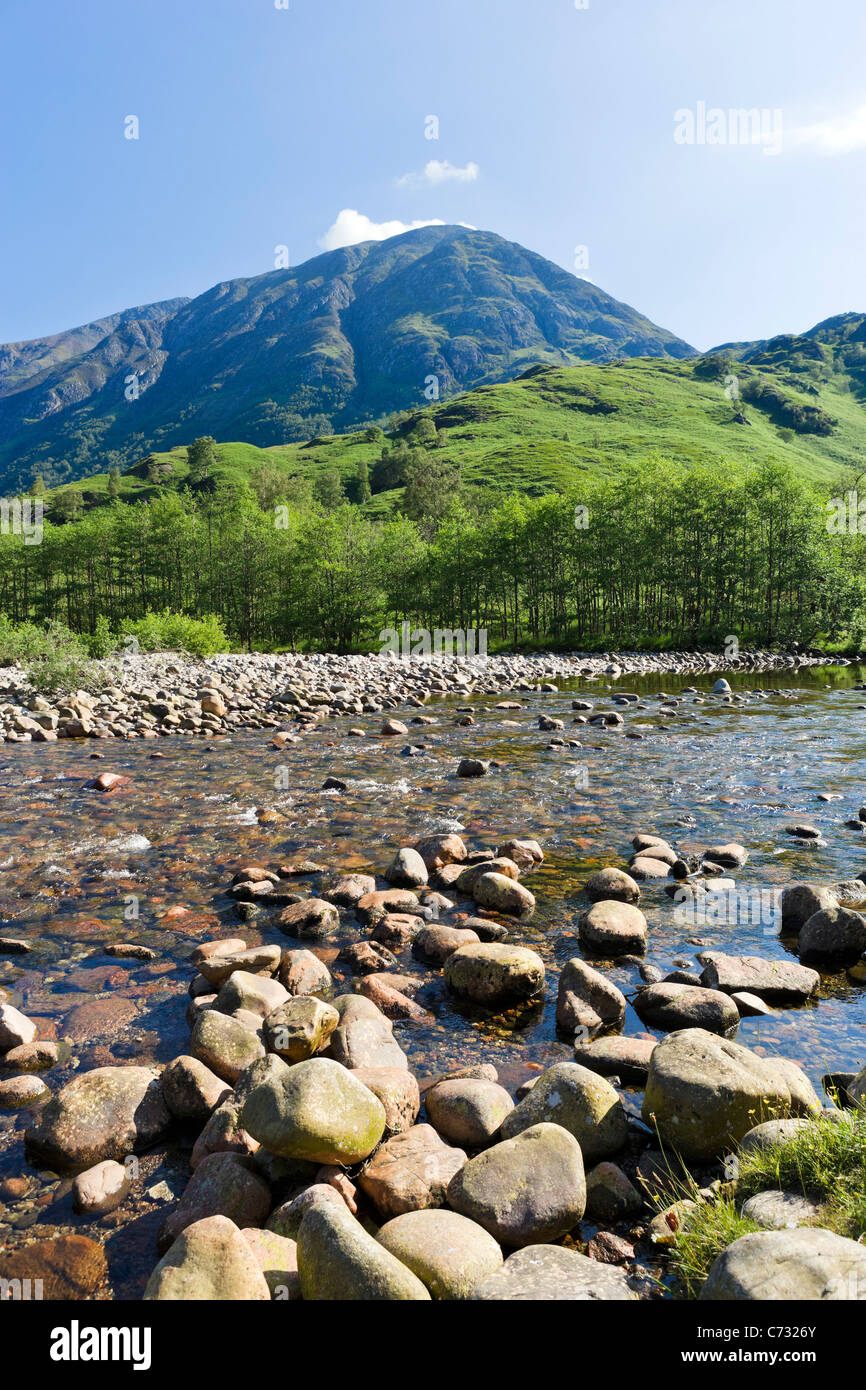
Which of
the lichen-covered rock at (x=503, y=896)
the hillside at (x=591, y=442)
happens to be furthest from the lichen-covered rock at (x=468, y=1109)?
the hillside at (x=591, y=442)

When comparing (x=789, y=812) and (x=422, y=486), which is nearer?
(x=789, y=812)

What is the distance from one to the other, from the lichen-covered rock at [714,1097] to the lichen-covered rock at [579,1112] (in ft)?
0.95

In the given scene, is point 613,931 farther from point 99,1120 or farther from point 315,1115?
point 99,1120

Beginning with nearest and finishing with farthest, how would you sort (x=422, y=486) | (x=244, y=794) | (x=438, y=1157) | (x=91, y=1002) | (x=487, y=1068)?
1. (x=438, y=1157)
2. (x=487, y=1068)
3. (x=91, y=1002)
4. (x=244, y=794)
5. (x=422, y=486)

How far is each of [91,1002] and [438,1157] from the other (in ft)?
13.7

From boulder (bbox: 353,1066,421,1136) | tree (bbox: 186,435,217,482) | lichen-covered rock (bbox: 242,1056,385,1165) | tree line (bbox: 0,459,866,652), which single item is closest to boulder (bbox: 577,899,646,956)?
boulder (bbox: 353,1066,421,1136)

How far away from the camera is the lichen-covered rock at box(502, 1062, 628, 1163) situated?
493 cm

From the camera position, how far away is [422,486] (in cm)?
12081

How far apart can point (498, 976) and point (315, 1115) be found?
2833 mm

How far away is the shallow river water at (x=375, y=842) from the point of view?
6.43m

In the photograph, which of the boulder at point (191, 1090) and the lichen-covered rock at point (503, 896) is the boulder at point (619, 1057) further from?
the lichen-covered rock at point (503, 896)
